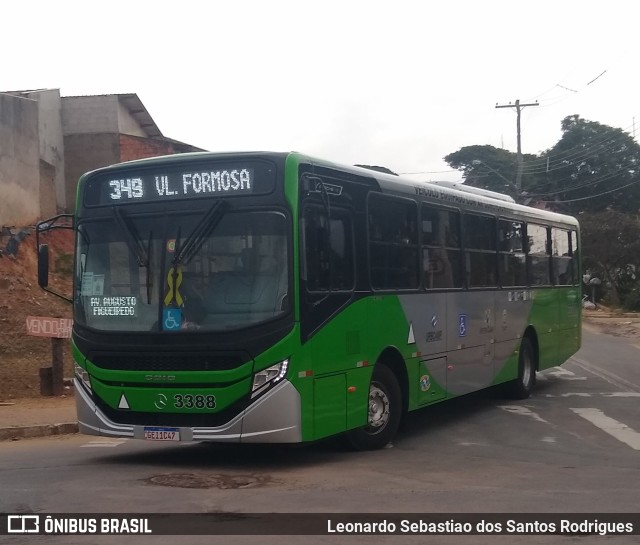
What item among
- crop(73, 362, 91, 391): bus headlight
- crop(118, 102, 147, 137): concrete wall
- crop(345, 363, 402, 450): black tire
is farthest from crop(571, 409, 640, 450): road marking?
crop(118, 102, 147, 137): concrete wall

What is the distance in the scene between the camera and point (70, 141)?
95.7ft

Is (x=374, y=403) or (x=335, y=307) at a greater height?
(x=335, y=307)

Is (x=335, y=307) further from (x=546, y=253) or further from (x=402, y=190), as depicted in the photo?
(x=546, y=253)

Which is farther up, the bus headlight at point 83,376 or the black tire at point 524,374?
the bus headlight at point 83,376

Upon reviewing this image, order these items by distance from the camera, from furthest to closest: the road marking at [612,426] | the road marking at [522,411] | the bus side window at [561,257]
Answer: the bus side window at [561,257], the road marking at [522,411], the road marking at [612,426]

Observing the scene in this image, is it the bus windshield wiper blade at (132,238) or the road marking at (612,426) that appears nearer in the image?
the bus windshield wiper blade at (132,238)

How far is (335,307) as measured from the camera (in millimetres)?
9555

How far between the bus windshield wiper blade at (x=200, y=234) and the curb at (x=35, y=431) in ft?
16.0

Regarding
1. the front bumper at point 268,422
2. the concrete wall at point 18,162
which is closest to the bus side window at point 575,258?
the front bumper at point 268,422

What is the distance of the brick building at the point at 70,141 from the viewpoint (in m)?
23.7

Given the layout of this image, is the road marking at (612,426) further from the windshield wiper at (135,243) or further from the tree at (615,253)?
the tree at (615,253)

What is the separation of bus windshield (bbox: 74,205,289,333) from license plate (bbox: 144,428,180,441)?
0.99 metres
